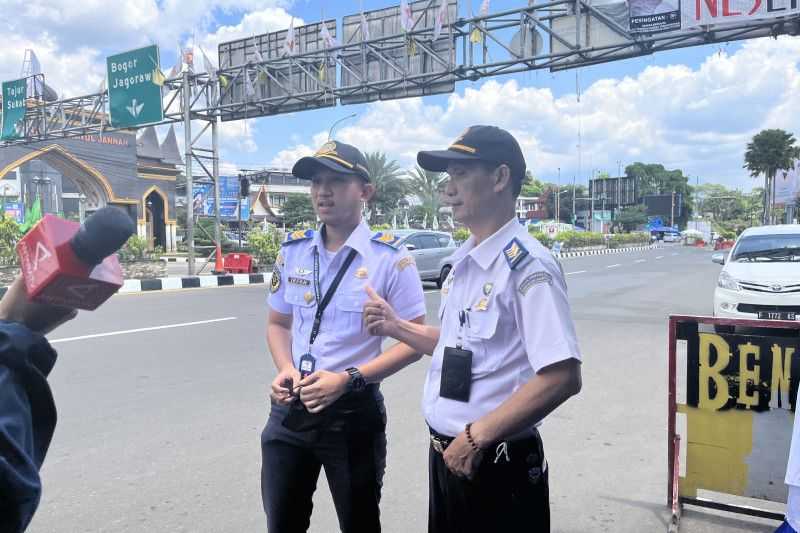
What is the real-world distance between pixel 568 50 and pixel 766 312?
5580mm

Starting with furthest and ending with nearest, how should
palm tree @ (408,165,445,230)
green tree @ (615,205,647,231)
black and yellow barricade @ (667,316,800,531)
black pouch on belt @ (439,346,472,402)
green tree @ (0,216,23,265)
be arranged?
green tree @ (615,205,647,231)
palm tree @ (408,165,445,230)
green tree @ (0,216,23,265)
black and yellow barricade @ (667,316,800,531)
black pouch on belt @ (439,346,472,402)

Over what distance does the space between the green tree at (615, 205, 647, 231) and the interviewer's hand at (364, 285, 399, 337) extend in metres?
81.9

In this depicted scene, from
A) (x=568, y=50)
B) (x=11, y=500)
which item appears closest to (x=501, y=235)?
(x=11, y=500)

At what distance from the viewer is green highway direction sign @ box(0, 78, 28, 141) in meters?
17.3

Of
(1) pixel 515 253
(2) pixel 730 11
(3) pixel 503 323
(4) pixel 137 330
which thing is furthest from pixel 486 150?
(2) pixel 730 11

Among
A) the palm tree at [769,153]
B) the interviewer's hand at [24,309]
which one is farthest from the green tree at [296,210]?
the interviewer's hand at [24,309]

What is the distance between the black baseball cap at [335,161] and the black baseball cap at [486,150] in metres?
0.46

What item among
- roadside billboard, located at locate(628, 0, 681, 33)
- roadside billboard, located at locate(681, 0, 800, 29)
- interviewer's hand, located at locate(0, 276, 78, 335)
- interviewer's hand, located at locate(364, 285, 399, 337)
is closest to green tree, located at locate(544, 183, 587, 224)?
roadside billboard, located at locate(628, 0, 681, 33)

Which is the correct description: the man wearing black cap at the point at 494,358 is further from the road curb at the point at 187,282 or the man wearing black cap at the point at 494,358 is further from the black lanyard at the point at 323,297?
the road curb at the point at 187,282

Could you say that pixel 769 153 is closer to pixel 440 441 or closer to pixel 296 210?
pixel 296 210

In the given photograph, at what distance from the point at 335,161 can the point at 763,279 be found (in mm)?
7224

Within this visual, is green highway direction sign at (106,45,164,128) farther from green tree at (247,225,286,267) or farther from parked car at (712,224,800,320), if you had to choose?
parked car at (712,224,800,320)

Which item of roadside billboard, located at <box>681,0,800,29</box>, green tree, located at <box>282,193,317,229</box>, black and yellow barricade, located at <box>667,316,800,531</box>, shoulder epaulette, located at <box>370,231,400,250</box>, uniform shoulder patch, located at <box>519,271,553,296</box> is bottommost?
black and yellow barricade, located at <box>667,316,800,531</box>

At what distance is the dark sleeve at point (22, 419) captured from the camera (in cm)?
81
